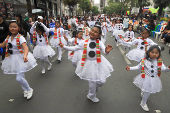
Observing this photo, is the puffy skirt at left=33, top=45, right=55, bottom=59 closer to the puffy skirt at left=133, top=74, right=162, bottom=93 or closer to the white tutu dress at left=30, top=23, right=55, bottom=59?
the white tutu dress at left=30, top=23, right=55, bottom=59

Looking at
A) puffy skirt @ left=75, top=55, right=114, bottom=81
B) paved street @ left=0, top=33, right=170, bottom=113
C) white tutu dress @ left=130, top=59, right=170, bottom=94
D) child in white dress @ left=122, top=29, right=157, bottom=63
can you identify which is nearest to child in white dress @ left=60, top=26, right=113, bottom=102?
puffy skirt @ left=75, top=55, right=114, bottom=81

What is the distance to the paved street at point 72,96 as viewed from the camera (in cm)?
330

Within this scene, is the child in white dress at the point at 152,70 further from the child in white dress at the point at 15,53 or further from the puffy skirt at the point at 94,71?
the child in white dress at the point at 15,53

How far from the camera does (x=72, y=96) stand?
3.82 meters

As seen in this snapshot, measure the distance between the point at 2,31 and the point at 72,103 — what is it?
167 inches

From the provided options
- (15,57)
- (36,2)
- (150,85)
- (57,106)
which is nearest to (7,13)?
(36,2)

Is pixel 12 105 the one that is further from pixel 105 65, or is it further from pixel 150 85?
pixel 150 85

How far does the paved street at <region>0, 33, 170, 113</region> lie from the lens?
3305 millimetres

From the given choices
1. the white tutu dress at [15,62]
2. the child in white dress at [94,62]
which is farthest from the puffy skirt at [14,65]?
the child in white dress at [94,62]

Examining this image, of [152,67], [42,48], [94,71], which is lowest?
[94,71]

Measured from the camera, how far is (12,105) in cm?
347

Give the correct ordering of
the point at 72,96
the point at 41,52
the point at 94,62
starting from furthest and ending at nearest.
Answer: the point at 41,52 < the point at 72,96 < the point at 94,62

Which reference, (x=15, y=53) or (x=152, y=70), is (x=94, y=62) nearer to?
(x=152, y=70)

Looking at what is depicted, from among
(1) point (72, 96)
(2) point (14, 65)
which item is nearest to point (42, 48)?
(2) point (14, 65)
